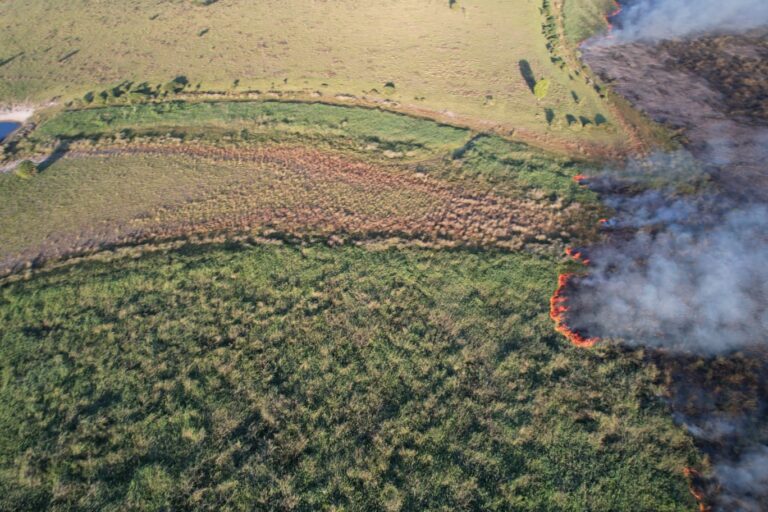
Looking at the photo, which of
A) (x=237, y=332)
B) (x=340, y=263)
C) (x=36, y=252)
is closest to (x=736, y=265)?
(x=340, y=263)

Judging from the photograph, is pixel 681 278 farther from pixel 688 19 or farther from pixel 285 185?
pixel 688 19

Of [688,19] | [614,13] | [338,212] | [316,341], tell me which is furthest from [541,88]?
[316,341]

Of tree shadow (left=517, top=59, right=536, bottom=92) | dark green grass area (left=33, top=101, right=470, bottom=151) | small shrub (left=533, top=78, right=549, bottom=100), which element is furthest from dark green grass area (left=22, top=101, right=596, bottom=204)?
tree shadow (left=517, top=59, right=536, bottom=92)

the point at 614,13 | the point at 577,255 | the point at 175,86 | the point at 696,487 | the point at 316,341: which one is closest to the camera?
the point at 696,487

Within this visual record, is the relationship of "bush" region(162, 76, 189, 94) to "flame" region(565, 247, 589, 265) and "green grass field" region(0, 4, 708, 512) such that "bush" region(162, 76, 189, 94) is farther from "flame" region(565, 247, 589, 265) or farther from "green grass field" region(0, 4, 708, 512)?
"flame" region(565, 247, 589, 265)

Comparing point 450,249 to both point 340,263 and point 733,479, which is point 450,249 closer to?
point 340,263

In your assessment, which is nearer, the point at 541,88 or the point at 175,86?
the point at 541,88

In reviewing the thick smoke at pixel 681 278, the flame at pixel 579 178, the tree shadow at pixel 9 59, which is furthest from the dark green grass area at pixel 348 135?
the tree shadow at pixel 9 59
